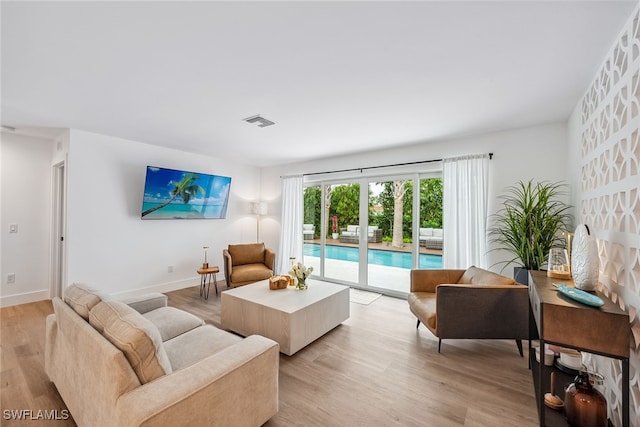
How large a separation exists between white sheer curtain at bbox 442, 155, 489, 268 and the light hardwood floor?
114cm

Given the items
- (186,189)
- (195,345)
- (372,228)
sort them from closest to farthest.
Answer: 1. (195,345)
2. (186,189)
3. (372,228)

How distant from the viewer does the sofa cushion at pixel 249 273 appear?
13.4 ft

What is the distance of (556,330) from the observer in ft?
4.83

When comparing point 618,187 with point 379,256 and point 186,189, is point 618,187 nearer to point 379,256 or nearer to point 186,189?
point 379,256

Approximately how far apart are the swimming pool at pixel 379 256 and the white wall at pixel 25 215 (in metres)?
4.12

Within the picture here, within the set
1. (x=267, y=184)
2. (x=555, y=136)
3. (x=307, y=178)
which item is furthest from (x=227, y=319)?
(x=555, y=136)

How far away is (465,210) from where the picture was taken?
363 centimetres

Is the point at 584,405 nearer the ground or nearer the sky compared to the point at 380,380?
nearer the sky

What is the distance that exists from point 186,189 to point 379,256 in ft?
11.5

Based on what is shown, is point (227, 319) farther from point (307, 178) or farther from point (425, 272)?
point (307, 178)

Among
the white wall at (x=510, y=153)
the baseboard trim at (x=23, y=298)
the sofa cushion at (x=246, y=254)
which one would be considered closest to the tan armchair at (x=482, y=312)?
the white wall at (x=510, y=153)

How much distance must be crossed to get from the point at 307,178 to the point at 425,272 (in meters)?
3.01

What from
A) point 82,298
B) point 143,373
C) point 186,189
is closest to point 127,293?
point 186,189

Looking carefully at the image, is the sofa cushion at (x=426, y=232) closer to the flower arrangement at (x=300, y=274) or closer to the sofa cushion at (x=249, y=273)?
the flower arrangement at (x=300, y=274)
